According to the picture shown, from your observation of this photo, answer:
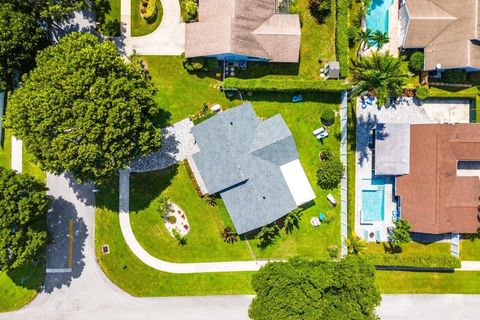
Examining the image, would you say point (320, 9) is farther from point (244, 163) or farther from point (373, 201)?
point (373, 201)

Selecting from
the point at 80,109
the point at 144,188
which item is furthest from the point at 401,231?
the point at 80,109

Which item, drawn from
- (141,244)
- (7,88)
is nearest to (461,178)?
(141,244)

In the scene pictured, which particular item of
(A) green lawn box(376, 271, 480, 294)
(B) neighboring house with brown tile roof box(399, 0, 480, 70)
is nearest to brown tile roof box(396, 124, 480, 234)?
(A) green lawn box(376, 271, 480, 294)

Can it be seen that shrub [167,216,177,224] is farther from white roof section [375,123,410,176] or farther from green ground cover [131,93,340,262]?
white roof section [375,123,410,176]

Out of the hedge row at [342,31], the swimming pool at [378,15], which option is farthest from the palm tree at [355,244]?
the swimming pool at [378,15]

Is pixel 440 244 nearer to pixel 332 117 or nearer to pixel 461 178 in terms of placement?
pixel 461 178
